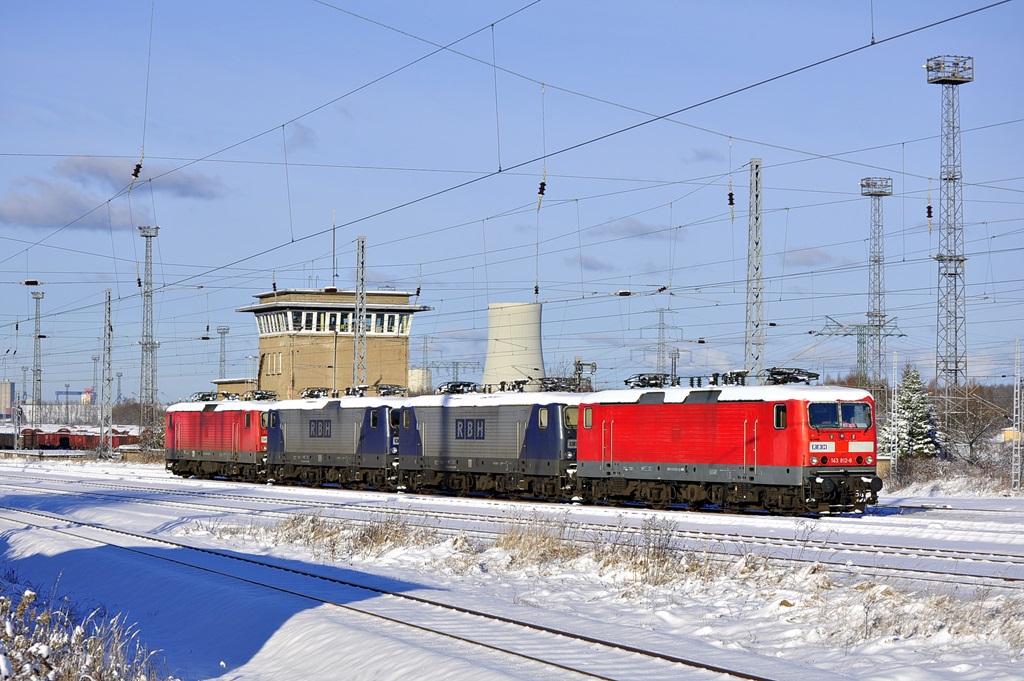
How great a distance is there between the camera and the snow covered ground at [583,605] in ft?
45.9

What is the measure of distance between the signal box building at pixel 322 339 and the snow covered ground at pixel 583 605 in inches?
3056

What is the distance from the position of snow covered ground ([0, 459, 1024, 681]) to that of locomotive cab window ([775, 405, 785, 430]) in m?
2.50

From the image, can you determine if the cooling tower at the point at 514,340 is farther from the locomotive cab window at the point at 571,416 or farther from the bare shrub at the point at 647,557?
the bare shrub at the point at 647,557

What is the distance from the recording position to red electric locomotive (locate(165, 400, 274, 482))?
184ft

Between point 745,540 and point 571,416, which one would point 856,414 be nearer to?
point 745,540

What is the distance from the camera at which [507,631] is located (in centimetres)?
1534

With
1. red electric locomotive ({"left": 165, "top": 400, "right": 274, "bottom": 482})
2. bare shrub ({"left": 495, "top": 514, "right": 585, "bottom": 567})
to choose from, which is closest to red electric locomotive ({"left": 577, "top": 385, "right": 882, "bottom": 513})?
bare shrub ({"left": 495, "top": 514, "right": 585, "bottom": 567})

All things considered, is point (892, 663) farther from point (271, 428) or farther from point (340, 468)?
point (271, 428)

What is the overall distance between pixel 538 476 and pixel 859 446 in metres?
11.5

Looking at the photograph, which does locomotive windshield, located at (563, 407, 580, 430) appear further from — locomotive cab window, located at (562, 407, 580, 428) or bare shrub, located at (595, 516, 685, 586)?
bare shrub, located at (595, 516, 685, 586)

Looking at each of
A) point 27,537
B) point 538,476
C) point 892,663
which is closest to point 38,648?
point 892,663

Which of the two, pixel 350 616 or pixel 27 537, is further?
pixel 27 537

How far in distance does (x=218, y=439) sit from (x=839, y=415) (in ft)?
122

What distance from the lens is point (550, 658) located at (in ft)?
44.4
